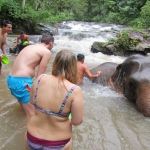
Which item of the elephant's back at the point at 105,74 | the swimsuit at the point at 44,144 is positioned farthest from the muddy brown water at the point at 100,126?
the swimsuit at the point at 44,144

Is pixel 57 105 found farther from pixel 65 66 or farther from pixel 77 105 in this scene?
pixel 65 66

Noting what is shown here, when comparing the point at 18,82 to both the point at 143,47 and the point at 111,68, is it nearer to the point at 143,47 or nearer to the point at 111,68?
the point at 111,68

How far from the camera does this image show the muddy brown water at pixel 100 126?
3.38 m

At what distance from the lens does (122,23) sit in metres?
27.8

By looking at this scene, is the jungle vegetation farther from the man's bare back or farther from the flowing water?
the man's bare back

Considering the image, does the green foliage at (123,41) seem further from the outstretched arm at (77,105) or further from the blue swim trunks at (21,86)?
the outstretched arm at (77,105)

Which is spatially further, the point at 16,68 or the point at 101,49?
the point at 101,49

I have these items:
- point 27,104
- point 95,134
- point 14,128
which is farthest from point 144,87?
point 14,128

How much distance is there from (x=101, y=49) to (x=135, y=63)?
8138 millimetres

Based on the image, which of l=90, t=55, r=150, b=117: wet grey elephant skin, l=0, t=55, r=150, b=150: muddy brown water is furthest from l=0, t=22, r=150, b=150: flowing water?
l=90, t=55, r=150, b=117: wet grey elephant skin

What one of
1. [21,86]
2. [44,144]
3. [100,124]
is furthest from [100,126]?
[44,144]

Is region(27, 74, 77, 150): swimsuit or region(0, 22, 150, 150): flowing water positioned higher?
region(27, 74, 77, 150): swimsuit

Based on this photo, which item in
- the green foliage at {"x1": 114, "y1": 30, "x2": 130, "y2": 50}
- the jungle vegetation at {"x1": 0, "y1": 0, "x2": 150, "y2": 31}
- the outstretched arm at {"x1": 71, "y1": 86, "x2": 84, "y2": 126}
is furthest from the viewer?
the jungle vegetation at {"x1": 0, "y1": 0, "x2": 150, "y2": 31}

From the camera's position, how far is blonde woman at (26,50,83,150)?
2.06 meters
